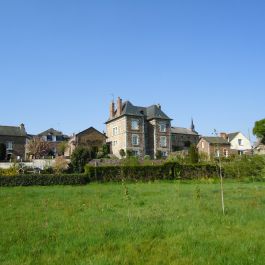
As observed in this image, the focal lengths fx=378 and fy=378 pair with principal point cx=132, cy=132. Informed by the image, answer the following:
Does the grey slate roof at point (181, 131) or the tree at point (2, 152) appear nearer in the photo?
the tree at point (2, 152)

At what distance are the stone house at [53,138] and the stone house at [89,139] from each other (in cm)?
768

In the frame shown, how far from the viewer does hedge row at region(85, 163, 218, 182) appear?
37031mm

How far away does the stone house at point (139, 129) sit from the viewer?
66188mm

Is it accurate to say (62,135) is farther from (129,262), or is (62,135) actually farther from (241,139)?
(129,262)

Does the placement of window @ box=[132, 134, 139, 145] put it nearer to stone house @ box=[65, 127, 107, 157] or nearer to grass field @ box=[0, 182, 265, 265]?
stone house @ box=[65, 127, 107, 157]

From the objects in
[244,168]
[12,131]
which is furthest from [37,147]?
[244,168]

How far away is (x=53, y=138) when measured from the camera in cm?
7888

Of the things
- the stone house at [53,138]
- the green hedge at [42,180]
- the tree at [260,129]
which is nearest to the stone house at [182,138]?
the tree at [260,129]

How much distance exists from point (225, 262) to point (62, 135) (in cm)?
7646

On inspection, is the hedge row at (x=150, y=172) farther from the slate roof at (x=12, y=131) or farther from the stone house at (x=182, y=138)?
the stone house at (x=182, y=138)

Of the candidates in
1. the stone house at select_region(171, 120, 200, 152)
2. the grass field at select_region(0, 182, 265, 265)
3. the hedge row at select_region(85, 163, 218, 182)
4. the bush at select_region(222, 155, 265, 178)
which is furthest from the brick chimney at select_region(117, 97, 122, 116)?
the grass field at select_region(0, 182, 265, 265)

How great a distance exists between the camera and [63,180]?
114 feet

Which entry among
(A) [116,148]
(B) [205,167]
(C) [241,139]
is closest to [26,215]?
(B) [205,167]

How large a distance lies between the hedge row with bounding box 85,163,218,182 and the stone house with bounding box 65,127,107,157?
29.7 metres
